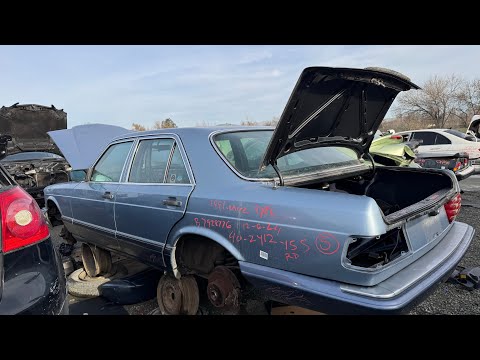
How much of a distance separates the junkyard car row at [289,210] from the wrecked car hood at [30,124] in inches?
299

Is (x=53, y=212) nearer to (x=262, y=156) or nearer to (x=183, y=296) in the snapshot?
(x=183, y=296)

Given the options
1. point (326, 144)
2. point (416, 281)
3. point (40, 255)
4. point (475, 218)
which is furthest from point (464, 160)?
point (40, 255)

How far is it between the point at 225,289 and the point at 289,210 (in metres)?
0.88

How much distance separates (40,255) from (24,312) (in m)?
0.35

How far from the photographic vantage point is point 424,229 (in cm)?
238

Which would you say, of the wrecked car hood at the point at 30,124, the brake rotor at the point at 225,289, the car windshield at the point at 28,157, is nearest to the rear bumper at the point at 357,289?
the brake rotor at the point at 225,289

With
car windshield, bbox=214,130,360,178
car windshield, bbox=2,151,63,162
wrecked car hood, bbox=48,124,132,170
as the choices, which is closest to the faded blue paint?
car windshield, bbox=214,130,360,178

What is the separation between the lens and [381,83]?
263 centimetres

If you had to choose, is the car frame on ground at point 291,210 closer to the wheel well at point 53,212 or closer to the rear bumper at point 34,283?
the rear bumper at point 34,283

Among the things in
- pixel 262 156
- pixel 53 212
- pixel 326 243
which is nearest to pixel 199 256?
pixel 262 156

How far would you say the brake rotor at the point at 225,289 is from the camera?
8.00 feet

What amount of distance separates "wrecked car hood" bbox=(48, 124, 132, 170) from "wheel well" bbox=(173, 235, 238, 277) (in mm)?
2814

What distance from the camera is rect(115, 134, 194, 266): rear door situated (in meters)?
2.69

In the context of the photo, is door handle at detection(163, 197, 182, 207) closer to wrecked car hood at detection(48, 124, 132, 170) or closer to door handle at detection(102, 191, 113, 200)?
door handle at detection(102, 191, 113, 200)
